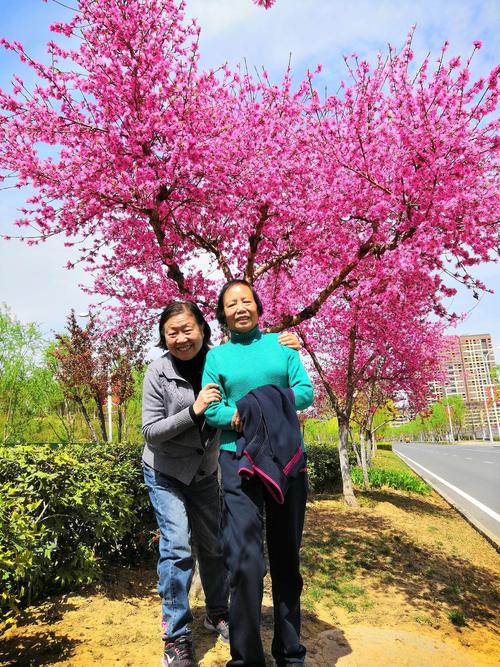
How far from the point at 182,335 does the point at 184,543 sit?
117 centimetres

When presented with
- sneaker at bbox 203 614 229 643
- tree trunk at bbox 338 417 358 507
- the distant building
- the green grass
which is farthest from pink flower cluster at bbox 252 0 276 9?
the distant building

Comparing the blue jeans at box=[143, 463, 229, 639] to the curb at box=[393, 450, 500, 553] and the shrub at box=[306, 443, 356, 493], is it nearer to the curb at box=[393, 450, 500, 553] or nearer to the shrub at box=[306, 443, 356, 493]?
the curb at box=[393, 450, 500, 553]

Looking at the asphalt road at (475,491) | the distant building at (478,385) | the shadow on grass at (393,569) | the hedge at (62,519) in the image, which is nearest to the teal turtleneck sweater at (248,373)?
the hedge at (62,519)

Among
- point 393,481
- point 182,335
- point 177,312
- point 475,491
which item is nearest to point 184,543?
point 182,335

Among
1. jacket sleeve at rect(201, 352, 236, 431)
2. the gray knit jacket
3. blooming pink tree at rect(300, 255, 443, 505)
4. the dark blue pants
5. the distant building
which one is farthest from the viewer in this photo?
the distant building

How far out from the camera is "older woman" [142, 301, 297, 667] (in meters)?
2.62

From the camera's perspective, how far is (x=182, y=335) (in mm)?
2904

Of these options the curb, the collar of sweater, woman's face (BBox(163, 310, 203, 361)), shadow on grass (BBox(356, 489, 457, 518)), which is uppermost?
woman's face (BBox(163, 310, 203, 361))

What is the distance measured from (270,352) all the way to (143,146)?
3.34m

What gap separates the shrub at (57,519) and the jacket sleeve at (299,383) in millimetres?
1590

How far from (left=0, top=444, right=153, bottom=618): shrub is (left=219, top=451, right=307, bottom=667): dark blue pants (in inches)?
42.8

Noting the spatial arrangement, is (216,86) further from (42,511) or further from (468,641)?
(468,641)

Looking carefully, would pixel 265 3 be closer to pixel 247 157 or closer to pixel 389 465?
pixel 247 157

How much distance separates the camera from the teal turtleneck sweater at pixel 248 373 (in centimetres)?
237
